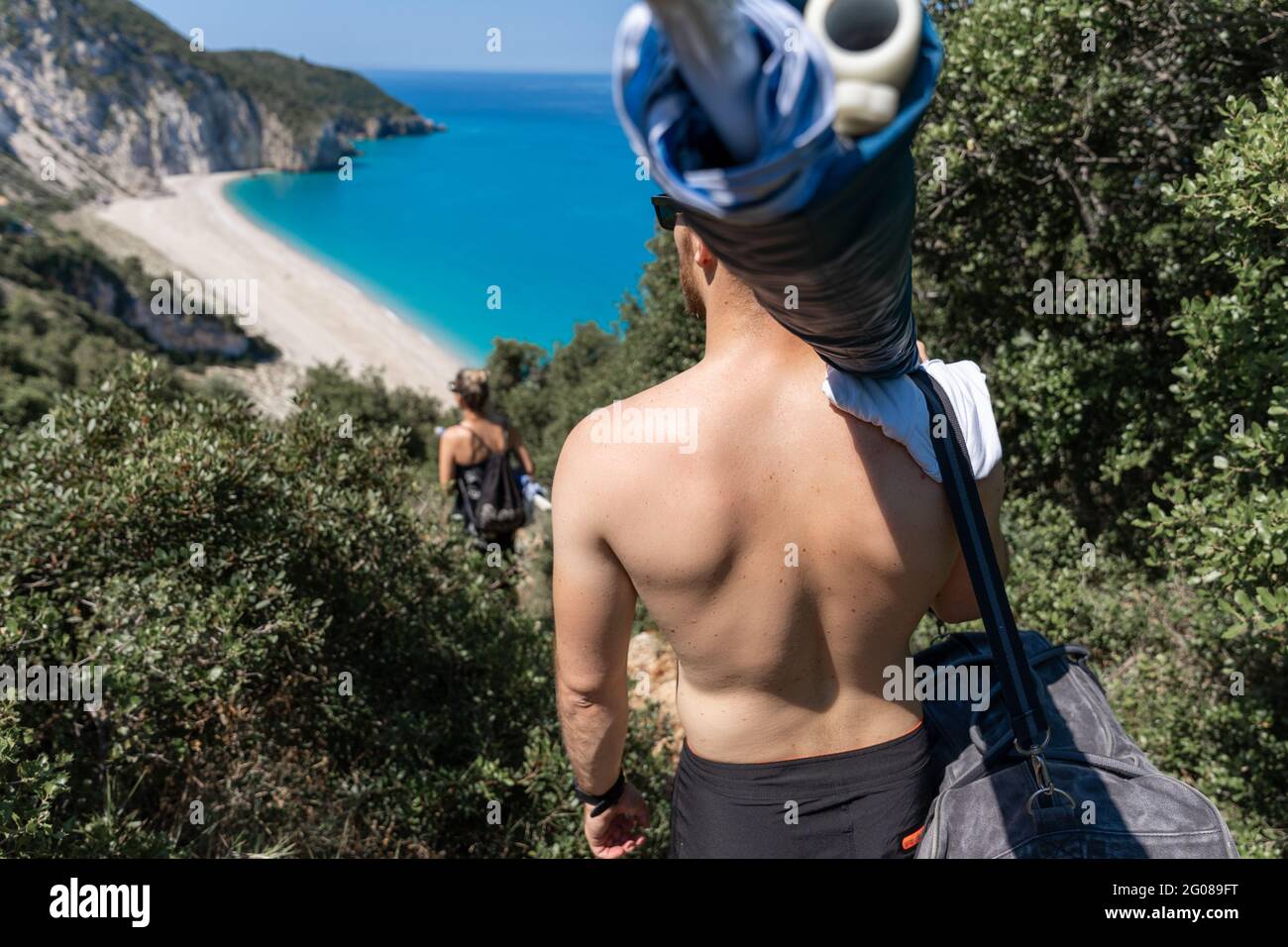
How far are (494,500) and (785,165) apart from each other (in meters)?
6.04

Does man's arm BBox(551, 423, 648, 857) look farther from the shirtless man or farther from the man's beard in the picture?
the man's beard

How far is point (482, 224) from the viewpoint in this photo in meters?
68.4

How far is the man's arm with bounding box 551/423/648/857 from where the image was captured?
1825 millimetres

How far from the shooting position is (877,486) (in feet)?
5.53

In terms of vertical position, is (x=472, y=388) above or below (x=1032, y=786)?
above

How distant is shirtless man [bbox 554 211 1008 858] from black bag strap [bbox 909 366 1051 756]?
6 cm

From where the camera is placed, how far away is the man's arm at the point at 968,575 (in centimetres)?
179

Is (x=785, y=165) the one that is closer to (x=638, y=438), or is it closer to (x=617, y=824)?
(x=638, y=438)

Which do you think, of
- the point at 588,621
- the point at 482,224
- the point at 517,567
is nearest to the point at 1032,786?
the point at 588,621

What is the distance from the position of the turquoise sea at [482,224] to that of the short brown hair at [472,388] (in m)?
22.0

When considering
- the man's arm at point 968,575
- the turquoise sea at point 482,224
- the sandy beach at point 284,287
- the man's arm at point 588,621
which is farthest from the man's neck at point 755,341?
the sandy beach at point 284,287

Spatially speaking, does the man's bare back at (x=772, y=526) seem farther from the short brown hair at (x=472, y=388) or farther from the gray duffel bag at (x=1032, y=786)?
the short brown hair at (x=472, y=388)

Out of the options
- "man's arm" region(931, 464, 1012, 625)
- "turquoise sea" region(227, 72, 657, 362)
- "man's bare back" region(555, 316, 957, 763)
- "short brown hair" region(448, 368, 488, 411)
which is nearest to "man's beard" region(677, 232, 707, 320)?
"man's bare back" region(555, 316, 957, 763)

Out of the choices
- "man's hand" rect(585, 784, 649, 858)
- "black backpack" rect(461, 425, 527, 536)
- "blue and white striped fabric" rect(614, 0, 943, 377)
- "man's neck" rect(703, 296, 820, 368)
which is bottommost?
"man's hand" rect(585, 784, 649, 858)
